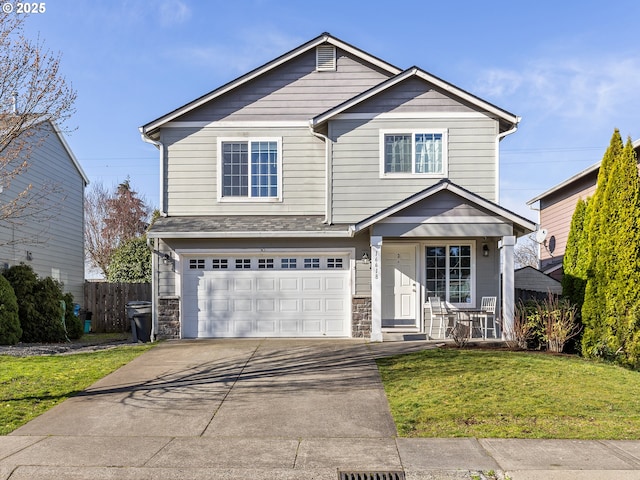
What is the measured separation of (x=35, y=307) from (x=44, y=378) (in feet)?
23.6

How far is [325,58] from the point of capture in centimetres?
1588

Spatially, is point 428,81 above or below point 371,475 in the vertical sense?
above

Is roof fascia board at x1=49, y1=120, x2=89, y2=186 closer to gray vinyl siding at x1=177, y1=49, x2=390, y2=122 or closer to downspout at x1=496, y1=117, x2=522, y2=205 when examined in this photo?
gray vinyl siding at x1=177, y1=49, x2=390, y2=122

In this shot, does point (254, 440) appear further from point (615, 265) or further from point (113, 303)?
point (113, 303)

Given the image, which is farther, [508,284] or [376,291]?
[376,291]

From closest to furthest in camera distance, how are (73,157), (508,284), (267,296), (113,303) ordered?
(508,284), (267,296), (113,303), (73,157)

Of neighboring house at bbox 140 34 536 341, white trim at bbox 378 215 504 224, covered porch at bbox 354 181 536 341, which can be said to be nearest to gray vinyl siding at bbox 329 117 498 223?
neighboring house at bbox 140 34 536 341

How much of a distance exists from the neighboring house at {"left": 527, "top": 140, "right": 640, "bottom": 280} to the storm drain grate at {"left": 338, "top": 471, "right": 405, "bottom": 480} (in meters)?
15.9

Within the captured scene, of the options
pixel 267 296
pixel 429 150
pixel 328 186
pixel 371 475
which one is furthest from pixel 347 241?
pixel 371 475

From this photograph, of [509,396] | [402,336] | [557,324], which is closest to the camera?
[509,396]

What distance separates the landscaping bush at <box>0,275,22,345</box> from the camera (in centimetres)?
1458

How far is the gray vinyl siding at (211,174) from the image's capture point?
15.3 meters

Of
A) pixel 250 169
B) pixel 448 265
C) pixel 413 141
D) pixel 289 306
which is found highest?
pixel 413 141

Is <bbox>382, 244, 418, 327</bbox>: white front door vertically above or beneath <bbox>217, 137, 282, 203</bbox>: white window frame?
beneath
